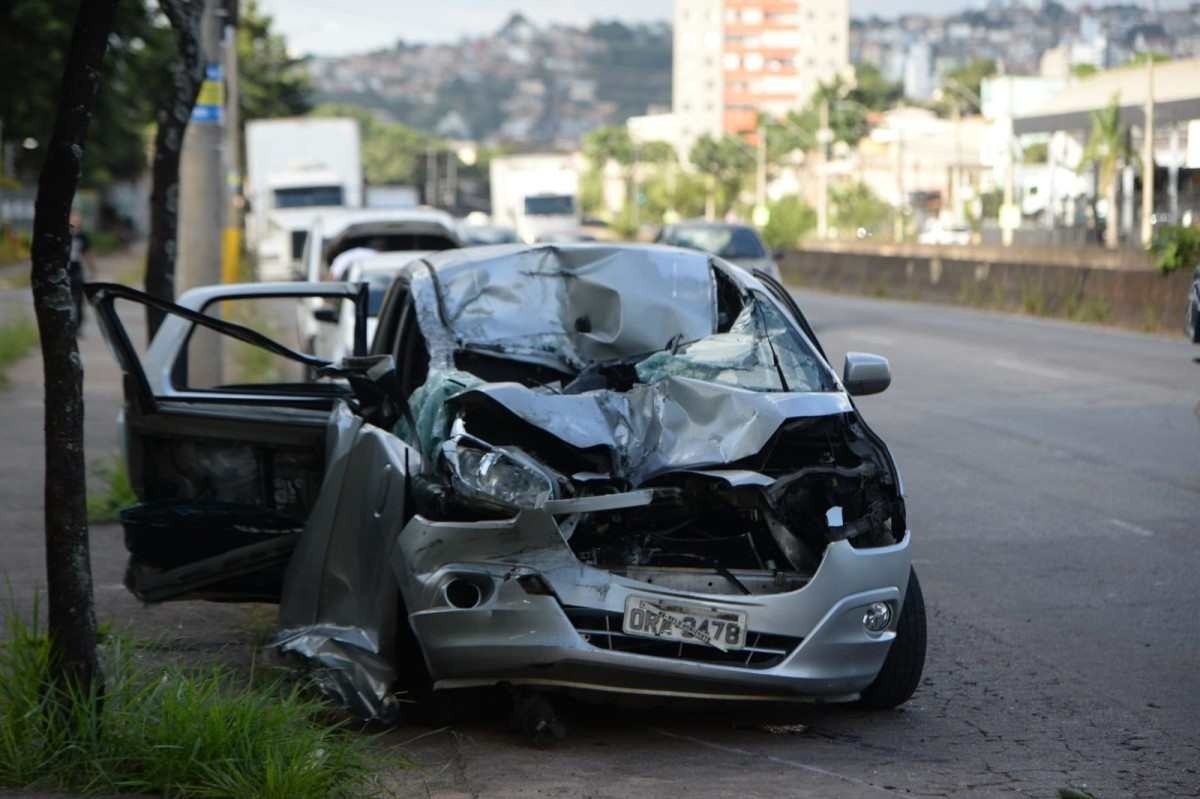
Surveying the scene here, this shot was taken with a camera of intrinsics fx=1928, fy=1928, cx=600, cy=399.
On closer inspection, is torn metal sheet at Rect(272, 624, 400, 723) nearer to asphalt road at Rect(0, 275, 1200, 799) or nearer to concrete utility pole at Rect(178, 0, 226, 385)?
asphalt road at Rect(0, 275, 1200, 799)

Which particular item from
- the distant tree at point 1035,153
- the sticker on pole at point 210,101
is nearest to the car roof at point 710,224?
the sticker on pole at point 210,101

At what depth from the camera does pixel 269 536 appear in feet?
24.0

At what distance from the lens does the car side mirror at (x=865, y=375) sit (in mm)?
7617

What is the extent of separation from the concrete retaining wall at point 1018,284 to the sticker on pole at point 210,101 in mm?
16701

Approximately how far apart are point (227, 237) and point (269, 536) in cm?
1220

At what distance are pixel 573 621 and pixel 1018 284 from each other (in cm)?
2911

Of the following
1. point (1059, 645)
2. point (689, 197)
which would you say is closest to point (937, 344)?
point (1059, 645)

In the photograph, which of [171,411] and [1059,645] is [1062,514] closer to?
[1059,645]

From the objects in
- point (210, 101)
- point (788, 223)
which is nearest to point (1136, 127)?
point (788, 223)

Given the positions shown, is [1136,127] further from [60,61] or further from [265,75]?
[265,75]

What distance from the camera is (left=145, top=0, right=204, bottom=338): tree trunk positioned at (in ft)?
36.2

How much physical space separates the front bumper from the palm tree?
167 feet

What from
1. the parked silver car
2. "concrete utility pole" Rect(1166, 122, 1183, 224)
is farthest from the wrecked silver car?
"concrete utility pole" Rect(1166, 122, 1183, 224)

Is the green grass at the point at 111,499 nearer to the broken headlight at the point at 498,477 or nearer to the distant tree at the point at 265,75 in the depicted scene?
the broken headlight at the point at 498,477
